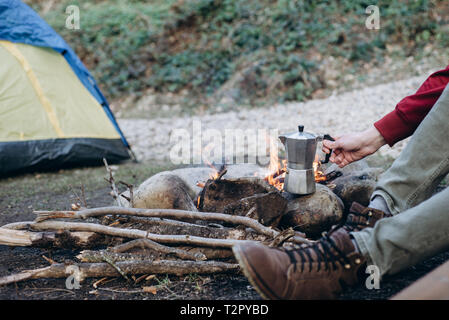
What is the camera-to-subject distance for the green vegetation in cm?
923

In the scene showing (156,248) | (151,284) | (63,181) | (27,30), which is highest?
(27,30)

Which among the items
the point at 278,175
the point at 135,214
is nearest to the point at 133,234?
the point at 135,214

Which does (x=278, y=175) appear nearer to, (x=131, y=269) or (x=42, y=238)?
(x=131, y=269)

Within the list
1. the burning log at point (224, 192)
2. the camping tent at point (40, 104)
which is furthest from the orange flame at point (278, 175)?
the camping tent at point (40, 104)

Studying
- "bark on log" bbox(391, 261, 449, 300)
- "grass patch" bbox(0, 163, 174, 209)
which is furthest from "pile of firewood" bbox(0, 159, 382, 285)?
"grass patch" bbox(0, 163, 174, 209)

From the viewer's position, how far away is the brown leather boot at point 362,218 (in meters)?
2.01

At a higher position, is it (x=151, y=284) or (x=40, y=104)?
(x=40, y=104)

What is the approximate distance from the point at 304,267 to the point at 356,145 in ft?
3.47

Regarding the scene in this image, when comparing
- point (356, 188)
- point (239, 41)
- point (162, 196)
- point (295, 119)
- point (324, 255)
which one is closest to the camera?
point (324, 255)

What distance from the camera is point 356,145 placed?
8.35 ft

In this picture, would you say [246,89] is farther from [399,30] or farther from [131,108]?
[399,30]

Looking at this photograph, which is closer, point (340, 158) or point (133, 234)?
point (133, 234)

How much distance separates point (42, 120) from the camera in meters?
5.29
